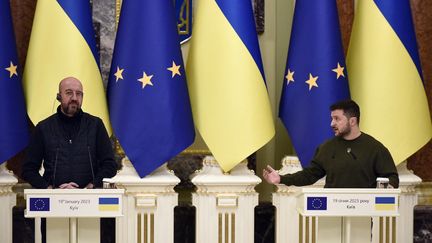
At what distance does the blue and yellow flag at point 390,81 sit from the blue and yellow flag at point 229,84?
0.75m

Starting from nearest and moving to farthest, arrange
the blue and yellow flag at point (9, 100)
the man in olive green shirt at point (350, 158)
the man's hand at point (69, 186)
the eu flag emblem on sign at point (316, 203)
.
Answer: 1. the eu flag emblem on sign at point (316, 203)
2. the man's hand at point (69, 186)
3. the man in olive green shirt at point (350, 158)
4. the blue and yellow flag at point (9, 100)

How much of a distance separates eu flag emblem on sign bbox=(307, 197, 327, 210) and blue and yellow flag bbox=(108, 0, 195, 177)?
1686mm

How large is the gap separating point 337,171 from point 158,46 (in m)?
1.68

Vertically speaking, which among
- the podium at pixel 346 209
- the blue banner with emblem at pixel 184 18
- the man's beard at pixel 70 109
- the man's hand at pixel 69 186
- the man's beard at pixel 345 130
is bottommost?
the podium at pixel 346 209

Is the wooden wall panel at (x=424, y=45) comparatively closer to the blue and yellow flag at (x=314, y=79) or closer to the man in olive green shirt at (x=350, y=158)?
the blue and yellow flag at (x=314, y=79)

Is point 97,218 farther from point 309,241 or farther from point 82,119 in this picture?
point 309,241

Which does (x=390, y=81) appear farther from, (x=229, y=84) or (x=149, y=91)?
(x=149, y=91)

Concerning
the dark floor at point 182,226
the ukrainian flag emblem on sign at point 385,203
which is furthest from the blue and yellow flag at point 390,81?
the ukrainian flag emblem on sign at point 385,203

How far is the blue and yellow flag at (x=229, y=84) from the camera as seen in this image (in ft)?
16.6

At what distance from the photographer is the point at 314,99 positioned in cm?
515

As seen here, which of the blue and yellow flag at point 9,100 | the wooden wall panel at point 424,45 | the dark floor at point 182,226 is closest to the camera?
the blue and yellow flag at point 9,100

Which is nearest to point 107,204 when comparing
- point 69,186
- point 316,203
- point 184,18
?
point 69,186

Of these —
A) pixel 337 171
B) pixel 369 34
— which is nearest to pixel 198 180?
pixel 337 171

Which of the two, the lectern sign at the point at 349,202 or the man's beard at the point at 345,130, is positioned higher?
the man's beard at the point at 345,130
